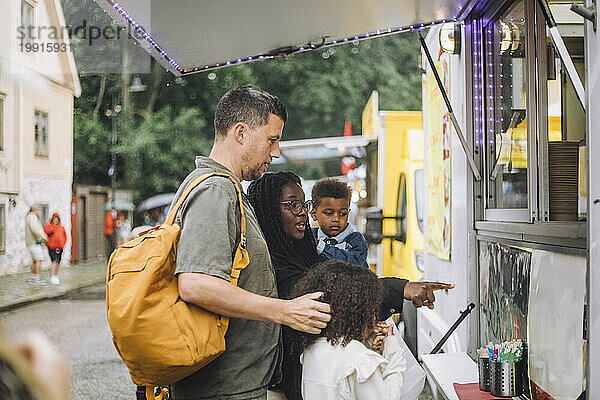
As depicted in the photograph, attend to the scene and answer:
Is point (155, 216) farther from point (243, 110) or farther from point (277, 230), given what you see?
point (243, 110)

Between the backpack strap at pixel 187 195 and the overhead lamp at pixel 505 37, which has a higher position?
the overhead lamp at pixel 505 37

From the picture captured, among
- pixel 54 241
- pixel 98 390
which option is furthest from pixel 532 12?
pixel 98 390

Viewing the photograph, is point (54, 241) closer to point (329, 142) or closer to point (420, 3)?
point (329, 142)

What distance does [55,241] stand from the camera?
16.4 feet

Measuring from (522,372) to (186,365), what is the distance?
117 cm

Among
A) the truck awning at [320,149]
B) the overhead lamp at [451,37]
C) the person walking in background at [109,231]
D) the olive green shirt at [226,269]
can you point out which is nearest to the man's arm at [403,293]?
the olive green shirt at [226,269]

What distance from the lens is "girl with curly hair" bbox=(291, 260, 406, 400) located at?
2068 mm

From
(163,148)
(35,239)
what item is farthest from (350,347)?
(163,148)

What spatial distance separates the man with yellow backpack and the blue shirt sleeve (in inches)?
54.9

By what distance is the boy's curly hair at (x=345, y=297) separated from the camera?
211cm

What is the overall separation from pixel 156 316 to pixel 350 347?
66 centimetres

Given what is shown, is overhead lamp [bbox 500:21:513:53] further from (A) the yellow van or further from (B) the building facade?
(A) the yellow van

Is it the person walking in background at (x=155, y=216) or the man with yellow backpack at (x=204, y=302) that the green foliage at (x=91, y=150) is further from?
the man with yellow backpack at (x=204, y=302)

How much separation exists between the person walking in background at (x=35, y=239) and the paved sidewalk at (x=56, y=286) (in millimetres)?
Result: 82
